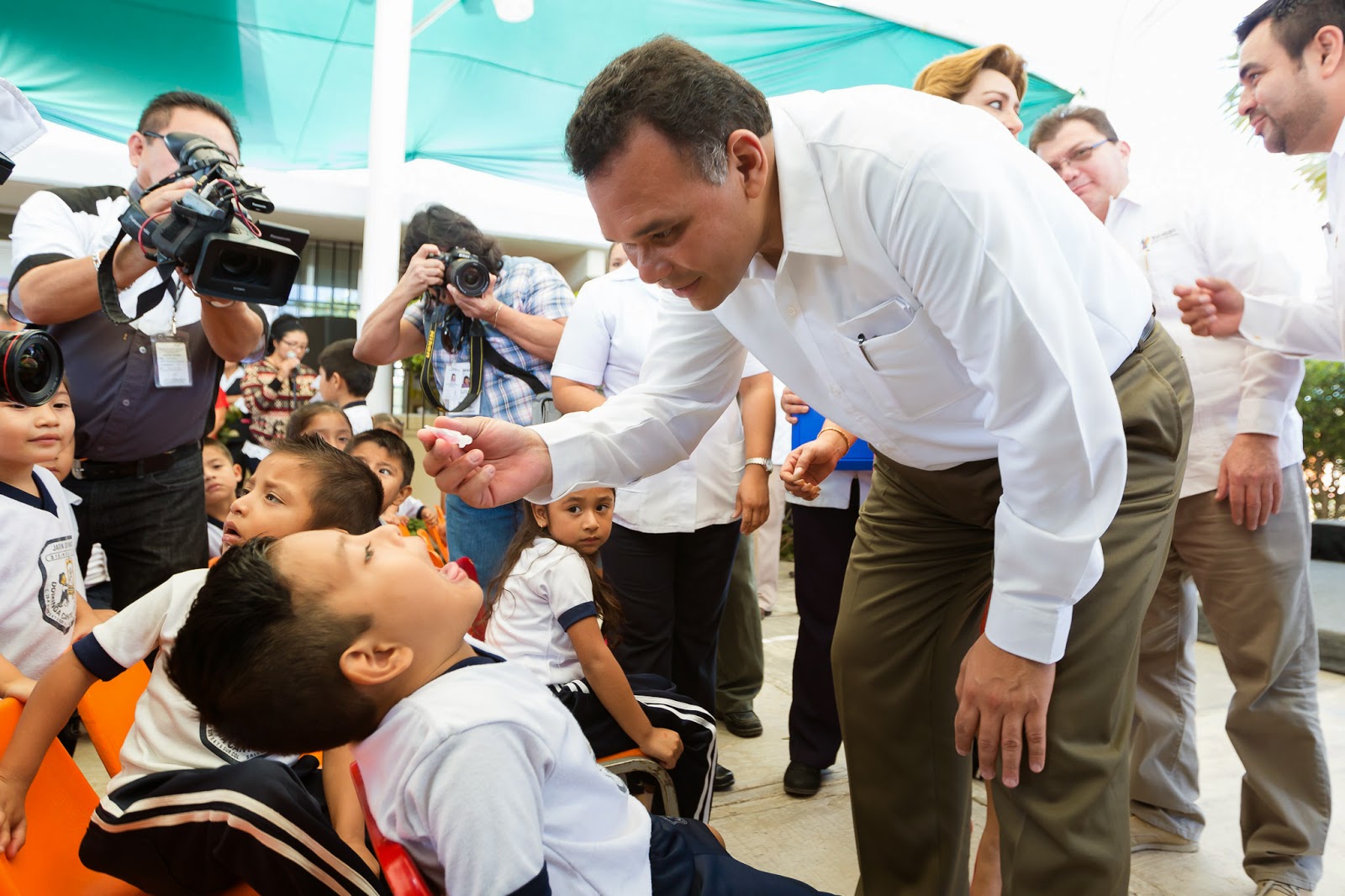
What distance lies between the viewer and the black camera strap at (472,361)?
2.71 m

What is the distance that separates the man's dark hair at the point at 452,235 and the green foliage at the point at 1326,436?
18.8 feet

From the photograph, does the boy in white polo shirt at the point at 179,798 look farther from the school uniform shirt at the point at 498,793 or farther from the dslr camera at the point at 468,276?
the dslr camera at the point at 468,276

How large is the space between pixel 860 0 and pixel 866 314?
3.87m

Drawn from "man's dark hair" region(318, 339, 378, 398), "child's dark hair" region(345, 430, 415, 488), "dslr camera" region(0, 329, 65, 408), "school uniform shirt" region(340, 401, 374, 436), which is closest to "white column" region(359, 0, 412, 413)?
"man's dark hair" region(318, 339, 378, 398)

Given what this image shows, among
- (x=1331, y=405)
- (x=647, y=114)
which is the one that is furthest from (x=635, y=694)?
(x=1331, y=405)

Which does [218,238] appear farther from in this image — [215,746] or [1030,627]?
[1030,627]

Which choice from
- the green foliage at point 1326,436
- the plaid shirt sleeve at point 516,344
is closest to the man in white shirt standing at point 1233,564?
the plaid shirt sleeve at point 516,344

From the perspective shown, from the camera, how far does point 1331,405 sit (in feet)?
20.2

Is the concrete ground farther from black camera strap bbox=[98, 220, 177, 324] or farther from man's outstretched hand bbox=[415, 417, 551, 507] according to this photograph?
black camera strap bbox=[98, 220, 177, 324]

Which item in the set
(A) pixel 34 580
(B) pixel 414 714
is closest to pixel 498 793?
(B) pixel 414 714

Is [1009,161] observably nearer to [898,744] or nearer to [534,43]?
[898,744]

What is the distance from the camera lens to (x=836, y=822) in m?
2.46

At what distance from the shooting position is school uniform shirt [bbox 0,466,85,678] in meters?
1.89

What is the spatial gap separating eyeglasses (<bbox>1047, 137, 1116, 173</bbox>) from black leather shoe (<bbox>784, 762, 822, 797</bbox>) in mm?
1799
